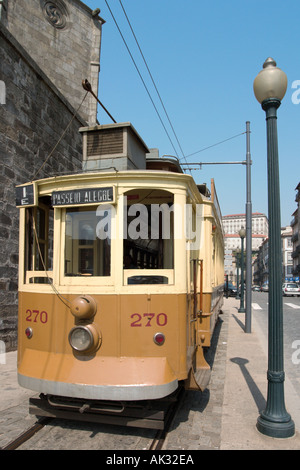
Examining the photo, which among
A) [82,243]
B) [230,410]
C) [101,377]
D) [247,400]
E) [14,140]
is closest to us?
[101,377]

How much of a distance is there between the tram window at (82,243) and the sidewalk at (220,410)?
1907mm

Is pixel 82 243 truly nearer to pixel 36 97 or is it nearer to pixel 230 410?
pixel 230 410

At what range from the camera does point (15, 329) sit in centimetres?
834

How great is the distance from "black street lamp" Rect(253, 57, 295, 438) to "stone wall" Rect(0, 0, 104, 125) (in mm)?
9113

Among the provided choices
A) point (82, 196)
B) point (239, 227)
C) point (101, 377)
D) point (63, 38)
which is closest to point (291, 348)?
point (101, 377)

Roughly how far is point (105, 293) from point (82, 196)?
1089mm

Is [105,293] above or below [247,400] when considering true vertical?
above


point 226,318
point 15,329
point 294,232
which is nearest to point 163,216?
point 15,329

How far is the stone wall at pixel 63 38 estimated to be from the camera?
11039 millimetres

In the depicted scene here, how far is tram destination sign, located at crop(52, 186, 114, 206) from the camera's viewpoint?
4.04 metres

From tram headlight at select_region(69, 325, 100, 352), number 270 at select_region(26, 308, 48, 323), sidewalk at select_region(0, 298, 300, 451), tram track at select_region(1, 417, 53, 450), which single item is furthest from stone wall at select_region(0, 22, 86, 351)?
tram headlight at select_region(69, 325, 100, 352)

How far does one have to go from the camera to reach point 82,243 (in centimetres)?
438

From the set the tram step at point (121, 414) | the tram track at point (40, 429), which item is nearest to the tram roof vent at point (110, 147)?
the tram step at point (121, 414)
